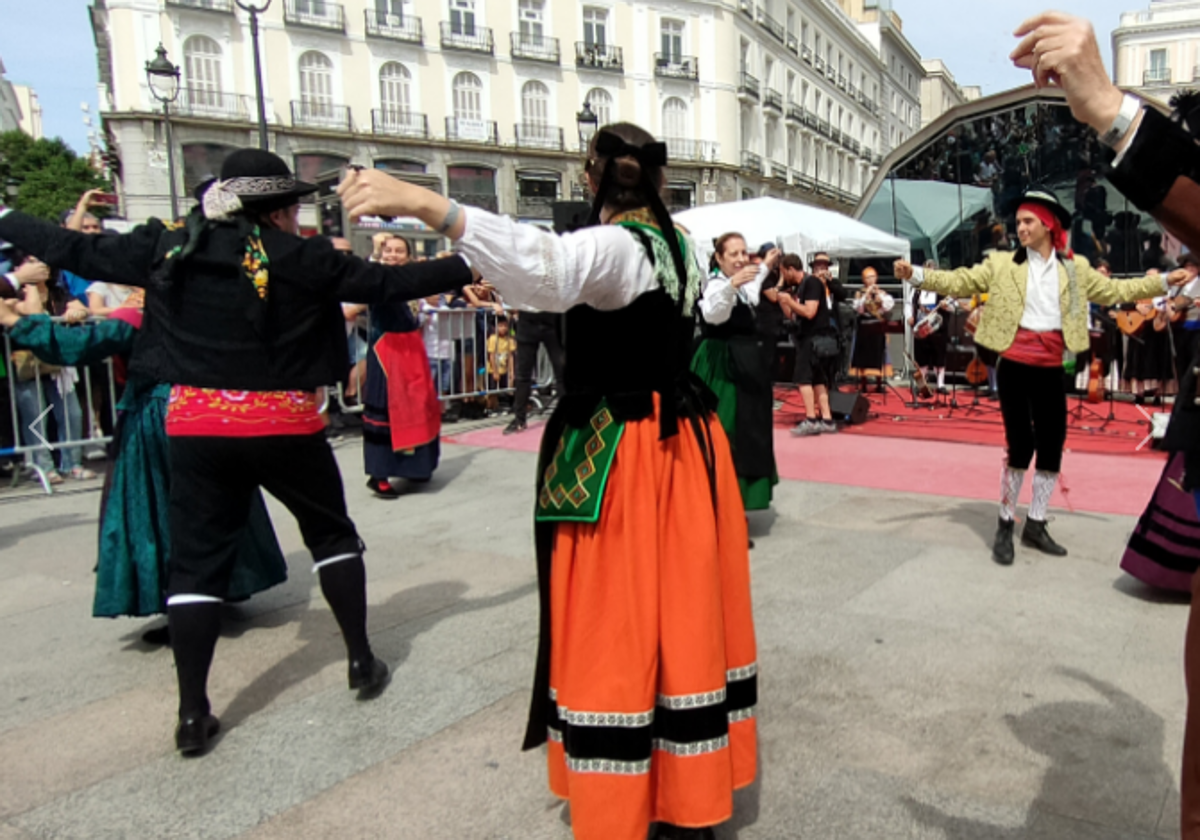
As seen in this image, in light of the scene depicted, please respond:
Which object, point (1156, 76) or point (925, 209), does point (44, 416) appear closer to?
point (925, 209)

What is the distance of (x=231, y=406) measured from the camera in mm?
2832

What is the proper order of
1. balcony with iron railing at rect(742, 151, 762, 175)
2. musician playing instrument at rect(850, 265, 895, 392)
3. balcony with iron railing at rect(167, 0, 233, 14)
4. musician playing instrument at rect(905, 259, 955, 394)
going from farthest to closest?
balcony with iron railing at rect(742, 151, 762, 175)
balcony with iron railing at rect(167, 0, 233, 14)
musician playing instrument at rect(850, 265, 895, 392)
musician playing instrument at rect(905, 259, 955, 394)

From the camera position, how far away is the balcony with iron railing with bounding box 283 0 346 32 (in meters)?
33.5

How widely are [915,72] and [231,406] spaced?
84154 mm

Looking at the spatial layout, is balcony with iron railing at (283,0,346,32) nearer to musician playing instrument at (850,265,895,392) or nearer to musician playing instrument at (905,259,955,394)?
musician playing instrument at (905,259,955,394)

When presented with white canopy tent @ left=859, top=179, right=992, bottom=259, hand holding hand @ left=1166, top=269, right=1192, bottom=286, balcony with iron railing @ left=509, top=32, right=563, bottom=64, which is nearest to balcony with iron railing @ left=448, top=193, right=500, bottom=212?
balcony with iron railing @ left=509, top=32, right=563, bottom=64

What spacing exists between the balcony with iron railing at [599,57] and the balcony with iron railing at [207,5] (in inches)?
582

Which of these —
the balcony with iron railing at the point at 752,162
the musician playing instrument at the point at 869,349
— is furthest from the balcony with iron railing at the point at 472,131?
the musician playing instrument at the point at 869,349

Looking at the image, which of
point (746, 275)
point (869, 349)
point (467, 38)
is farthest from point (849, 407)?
point (467, 38)

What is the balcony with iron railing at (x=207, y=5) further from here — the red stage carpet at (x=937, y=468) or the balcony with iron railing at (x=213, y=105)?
the red stage carpet at (x=937, y=468)

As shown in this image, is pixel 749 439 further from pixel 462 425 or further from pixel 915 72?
pixel 915 72

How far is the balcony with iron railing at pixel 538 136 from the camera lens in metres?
38.3

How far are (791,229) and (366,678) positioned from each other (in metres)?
11.6

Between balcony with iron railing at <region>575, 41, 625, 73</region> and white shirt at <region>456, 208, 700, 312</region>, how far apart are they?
135 feet
